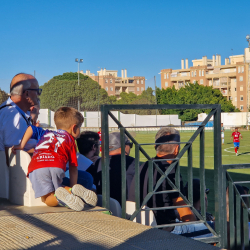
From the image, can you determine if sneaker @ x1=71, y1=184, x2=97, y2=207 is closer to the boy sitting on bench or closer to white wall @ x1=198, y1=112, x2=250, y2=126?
the boy sitting on bench

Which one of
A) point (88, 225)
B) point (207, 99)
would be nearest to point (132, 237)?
point (88, 225)

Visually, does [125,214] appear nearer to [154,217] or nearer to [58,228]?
[154,217]

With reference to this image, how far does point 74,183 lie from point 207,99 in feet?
225

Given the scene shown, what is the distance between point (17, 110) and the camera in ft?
11.6

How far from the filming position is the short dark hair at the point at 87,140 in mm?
4348

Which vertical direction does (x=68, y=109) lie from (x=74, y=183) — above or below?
above

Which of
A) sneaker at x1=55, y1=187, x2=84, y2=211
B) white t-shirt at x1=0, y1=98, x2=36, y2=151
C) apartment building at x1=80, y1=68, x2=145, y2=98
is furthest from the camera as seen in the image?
apartment building at x1=80, y1=68, x2=145, y2=98

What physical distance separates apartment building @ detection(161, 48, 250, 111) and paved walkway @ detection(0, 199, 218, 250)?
272ft

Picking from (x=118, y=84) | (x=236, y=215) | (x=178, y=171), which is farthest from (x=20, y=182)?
(x=118, y=84)

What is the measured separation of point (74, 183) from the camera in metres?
3.04

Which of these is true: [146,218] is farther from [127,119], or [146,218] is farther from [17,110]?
[127,119]

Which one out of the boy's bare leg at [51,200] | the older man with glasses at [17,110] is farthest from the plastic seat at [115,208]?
the older man with glasses at [17,110]

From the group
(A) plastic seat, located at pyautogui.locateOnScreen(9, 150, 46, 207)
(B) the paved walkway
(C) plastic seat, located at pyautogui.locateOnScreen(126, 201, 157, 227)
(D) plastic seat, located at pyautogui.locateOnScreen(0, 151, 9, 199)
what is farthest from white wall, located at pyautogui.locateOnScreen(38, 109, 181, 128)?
(B) the paved walkway

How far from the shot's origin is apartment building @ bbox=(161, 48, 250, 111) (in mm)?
91000
